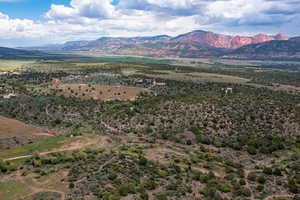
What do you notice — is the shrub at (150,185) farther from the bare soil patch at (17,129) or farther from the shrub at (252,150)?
the bare soil patch at (17,129)

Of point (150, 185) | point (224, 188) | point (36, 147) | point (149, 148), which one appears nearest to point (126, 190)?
point (150, 185)

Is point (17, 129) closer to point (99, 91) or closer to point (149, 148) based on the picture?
point (149, 148)

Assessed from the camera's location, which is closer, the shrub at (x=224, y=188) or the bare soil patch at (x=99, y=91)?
the shrub at (x=224, y=188)

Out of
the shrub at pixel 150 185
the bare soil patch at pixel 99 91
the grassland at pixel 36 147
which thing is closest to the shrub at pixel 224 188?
the shrub at pixel 150 185

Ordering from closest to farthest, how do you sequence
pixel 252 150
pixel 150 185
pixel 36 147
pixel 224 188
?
1. pixel 150 185
2. pixel 224 188
3. pixel 36 147
4. pixel 252 150

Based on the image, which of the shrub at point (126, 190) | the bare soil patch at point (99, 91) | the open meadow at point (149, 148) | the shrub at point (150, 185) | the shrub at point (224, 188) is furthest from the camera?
the bare soil patch at point (99, 91)

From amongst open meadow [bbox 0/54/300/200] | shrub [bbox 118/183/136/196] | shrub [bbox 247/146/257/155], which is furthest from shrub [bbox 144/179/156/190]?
shrub [bbox 247/146/257/155]

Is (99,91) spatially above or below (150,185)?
above

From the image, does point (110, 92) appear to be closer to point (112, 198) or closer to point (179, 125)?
point (179, 125)

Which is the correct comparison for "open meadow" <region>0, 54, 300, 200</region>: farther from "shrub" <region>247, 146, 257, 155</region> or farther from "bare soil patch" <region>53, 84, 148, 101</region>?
"bare soil patch" <region>53, 84, 148, 101</region>

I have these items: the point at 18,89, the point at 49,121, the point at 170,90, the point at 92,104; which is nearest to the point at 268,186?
the point at 49,121

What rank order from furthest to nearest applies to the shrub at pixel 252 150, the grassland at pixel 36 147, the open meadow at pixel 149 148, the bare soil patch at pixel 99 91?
the bare soil patch at pixel 99 91, the shrub at pixel 252 150, the grassland at pixel 36 147, the open meadow at pixel 149 148

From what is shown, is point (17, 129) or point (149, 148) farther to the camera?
point (17, 129)
